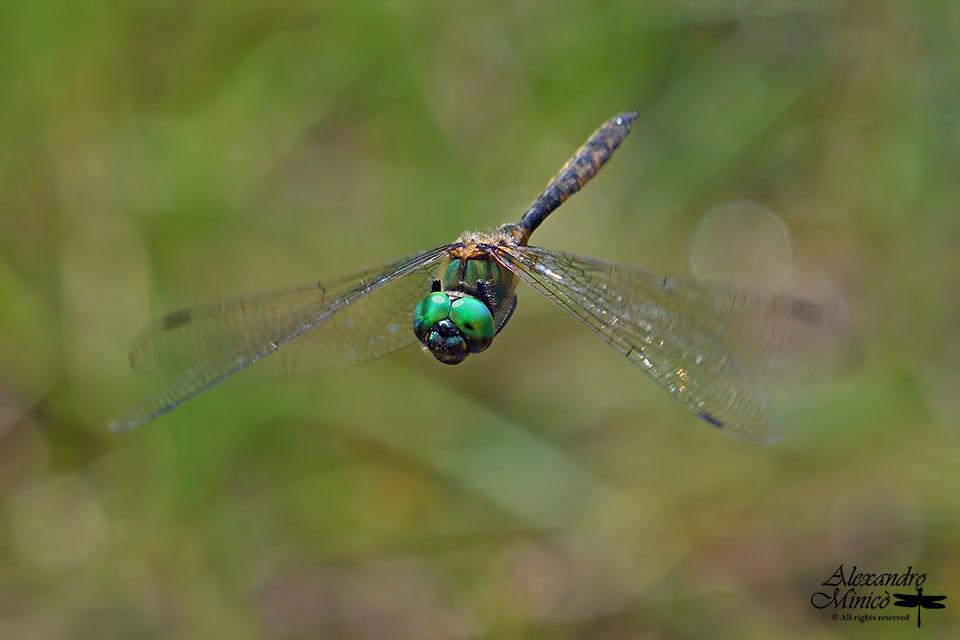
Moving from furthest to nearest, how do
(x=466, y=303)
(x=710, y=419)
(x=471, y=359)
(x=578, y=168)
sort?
(x=471, y=359) < (x=578, y=168) < (x=466, y=303) < (x=710, y=419)

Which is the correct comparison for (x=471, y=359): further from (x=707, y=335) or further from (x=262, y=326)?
(x=707, y=335)

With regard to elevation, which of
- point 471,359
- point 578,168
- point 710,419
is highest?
point 578,168

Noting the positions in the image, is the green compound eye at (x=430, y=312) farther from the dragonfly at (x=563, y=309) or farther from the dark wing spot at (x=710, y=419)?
the dark wing spot at (x=710, y=419)

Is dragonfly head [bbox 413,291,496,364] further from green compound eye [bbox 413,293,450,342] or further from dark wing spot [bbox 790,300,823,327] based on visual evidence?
dark wing spot [bbox 790,300,823,327]

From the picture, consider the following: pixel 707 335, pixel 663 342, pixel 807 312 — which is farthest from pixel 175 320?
pixel 807 312

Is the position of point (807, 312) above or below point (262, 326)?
above

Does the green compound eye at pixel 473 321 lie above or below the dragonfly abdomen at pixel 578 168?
below

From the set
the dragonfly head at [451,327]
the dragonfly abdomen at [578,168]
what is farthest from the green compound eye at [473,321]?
the dragonfly abdomen at [578,168]

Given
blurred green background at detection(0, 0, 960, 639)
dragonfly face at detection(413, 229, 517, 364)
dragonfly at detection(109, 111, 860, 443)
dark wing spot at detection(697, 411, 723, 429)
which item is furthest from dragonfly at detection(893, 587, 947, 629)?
dragonfly face at detection(413, 229, 517, 364)
